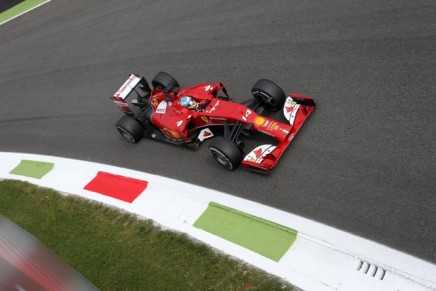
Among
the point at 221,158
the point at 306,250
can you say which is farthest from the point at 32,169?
the point at 306,250

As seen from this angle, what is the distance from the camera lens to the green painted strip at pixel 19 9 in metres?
16.5

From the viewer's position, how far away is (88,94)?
34.0ft

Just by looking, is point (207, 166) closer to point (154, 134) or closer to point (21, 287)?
point (154, 134)

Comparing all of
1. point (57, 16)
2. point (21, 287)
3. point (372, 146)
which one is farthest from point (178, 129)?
point (57, 16)

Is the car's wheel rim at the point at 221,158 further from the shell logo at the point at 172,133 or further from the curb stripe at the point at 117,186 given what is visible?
the curb stripe at the point at 117,186

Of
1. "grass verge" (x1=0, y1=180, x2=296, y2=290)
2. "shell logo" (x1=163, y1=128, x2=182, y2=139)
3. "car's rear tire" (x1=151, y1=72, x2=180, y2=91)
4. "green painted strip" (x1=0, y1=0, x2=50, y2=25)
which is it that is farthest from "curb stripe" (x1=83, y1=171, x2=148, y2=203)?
"green painted strip" (x1=0, y1=0, x2=50, y2=25)

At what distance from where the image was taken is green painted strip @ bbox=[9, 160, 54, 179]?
8.84 m

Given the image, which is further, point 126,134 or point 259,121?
point 126,134

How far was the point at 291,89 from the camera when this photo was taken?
750cm

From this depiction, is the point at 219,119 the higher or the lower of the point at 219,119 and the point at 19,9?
the lower

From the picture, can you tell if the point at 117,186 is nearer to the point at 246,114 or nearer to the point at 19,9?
the point at 246,114

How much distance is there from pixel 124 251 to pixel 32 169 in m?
4.12

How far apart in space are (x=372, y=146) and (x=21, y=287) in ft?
16.5

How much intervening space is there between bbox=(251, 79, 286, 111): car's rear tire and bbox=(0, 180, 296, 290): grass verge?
2.73 metres
